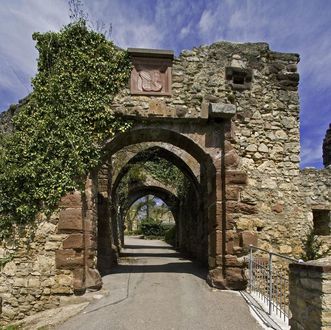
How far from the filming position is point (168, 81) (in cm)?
745

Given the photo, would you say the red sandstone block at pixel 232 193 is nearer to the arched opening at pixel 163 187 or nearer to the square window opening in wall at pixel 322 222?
the arched opening at pixel 163 187

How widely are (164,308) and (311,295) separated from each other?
8.75ft

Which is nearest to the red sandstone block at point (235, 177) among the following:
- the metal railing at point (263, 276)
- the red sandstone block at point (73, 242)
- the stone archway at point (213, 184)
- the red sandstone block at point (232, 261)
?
the stone archway at point (213, 184)

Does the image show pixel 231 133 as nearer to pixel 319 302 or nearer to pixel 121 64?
pixel 121 64

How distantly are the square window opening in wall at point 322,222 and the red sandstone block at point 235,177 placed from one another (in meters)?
2.36

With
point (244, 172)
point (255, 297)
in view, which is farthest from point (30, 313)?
point (244, 172)

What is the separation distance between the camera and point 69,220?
22.6 feet

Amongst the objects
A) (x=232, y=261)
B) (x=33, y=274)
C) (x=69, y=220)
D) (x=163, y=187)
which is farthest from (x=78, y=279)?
(x=163, y=187)

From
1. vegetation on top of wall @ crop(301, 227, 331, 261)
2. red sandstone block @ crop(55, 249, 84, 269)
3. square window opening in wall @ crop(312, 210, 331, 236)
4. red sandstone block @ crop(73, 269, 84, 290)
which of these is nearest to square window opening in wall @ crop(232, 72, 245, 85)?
vegetation on top of wall @ crop(301, 227, 331, 261)

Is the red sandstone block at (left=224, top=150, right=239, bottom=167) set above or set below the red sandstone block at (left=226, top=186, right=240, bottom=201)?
above

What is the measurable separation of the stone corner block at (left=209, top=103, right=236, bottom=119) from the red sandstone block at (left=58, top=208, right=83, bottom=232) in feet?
10.4

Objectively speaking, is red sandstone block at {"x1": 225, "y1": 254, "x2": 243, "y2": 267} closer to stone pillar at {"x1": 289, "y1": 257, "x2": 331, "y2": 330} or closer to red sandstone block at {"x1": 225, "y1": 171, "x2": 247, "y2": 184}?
red sandstone block at {"x1": 225, "y1": 171, "x2": 247, "y2": 184}

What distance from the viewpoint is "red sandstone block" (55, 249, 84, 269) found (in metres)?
6.80

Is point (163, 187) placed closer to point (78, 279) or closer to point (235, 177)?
point (235, 177)
